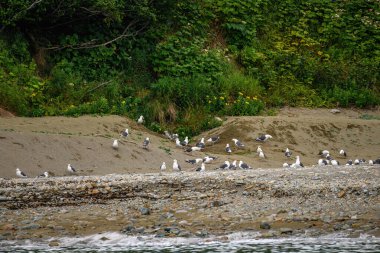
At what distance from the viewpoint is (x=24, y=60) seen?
2273 cm

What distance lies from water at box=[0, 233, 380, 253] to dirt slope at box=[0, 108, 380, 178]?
509 centimetres

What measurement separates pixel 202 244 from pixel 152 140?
9.46m

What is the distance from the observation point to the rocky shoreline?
38.0ft

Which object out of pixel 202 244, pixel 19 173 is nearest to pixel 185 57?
pixel 19 173

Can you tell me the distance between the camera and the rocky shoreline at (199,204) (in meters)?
11.6

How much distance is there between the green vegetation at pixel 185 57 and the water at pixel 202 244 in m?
9.67

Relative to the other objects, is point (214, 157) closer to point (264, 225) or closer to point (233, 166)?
point (233, 166)

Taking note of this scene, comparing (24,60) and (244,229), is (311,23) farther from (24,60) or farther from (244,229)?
(244,229)

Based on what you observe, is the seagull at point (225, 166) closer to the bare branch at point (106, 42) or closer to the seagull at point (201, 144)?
the seagull at point (201, 144)

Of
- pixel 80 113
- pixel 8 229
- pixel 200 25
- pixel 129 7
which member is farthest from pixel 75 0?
pixel 8 229

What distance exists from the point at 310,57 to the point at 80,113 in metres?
9.95

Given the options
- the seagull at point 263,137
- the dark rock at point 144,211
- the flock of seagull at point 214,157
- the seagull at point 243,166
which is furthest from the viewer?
the seagull at point 263,137

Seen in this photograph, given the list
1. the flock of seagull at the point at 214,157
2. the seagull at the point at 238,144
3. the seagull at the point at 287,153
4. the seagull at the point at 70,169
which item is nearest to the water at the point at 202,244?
the flock of seagull at the point at 214,157

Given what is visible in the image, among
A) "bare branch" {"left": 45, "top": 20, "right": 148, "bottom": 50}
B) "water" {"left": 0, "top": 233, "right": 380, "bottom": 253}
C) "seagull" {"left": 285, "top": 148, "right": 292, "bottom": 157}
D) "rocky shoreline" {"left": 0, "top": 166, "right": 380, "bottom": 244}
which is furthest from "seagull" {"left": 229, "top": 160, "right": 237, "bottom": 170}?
"bare branch" {"left": 45, "top": 20, "right": 148, "bottom": 50}
